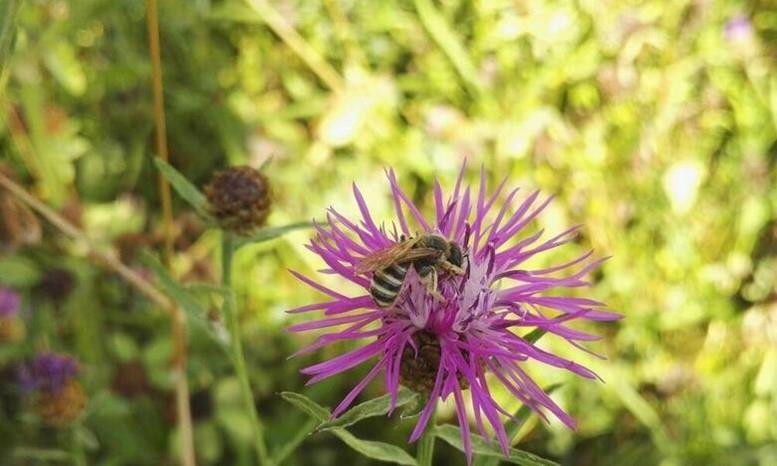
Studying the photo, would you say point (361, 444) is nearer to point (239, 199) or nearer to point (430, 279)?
point (430, 279)

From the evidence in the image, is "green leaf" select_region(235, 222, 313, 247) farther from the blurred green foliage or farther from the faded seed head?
the blurred green foliage

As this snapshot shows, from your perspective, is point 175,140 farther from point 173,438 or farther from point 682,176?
point 682,176

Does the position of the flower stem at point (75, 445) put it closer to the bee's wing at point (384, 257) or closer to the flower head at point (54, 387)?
the flower head at point (54, 387)

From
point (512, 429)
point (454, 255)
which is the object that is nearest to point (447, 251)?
point (454, 255)

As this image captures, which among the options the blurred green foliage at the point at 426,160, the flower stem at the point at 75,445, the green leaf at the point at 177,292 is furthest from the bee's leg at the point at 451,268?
the blurred green foliage at the point at 426,160

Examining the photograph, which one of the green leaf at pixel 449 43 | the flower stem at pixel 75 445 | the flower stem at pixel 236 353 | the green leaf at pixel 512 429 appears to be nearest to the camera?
the green leaf at pixel 512 429

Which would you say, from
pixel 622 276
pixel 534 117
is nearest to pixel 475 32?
pixel 534 117

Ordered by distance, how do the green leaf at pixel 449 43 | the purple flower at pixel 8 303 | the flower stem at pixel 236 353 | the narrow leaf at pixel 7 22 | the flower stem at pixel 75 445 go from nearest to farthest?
1. the narrow leaf at pixel 7 22
2. the flower stem at pixel 236 353
3. the flower stem at pixel 75 445
4. the purple flower at pixel 8 303
5. the green leaf at pixel 449 43
